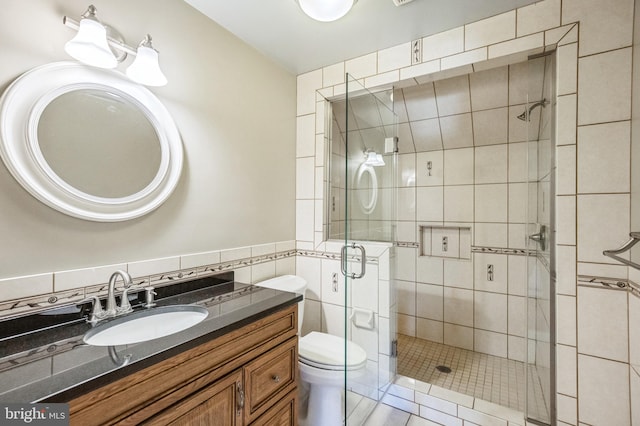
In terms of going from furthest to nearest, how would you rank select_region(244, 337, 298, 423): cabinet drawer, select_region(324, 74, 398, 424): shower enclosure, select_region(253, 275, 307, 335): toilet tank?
1. select_region(253, 275, 307, 335): toilet tank
2. select_region(324, 74, 398, 424): shower enclosure
3. select_region(244, 337, 298, 423): cabinet drawer

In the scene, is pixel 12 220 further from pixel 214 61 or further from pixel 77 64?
pixel 214 61

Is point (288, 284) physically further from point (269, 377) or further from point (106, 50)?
point (106, 50)

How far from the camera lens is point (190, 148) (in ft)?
4.93

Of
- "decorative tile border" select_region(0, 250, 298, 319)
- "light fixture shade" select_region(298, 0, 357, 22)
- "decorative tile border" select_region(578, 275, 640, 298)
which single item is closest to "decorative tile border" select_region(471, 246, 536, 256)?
"decorative tile border" select_region(578, 275, 640, 298)

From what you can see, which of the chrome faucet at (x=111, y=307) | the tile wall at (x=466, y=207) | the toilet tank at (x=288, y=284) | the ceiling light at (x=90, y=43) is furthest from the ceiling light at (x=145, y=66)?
the tile wall at (x=466, y=207)

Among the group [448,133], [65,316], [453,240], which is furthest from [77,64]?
[453,240]

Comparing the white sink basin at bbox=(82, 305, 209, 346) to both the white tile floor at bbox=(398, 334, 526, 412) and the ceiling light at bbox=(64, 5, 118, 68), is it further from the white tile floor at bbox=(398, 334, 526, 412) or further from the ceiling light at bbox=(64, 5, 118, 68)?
the white tile floor at bbox=(398, 334, 526, 412)

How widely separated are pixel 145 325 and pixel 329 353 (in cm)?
99

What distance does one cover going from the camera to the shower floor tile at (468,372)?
1900 millimetres

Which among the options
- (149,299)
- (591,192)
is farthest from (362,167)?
(149,299)

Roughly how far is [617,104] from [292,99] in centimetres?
185

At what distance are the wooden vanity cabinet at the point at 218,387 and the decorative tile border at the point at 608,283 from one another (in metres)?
1.37

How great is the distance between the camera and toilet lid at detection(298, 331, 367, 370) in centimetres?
156

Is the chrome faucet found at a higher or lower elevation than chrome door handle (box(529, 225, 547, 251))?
lower
